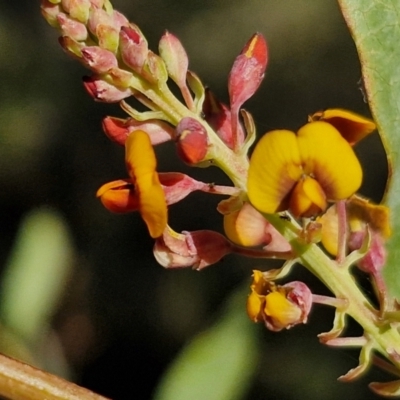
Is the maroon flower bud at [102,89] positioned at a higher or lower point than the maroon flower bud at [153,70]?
lower

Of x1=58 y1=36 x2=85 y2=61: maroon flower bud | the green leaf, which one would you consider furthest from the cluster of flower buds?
the green leaf

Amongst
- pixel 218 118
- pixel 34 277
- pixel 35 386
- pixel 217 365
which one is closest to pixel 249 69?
pixel 218 118

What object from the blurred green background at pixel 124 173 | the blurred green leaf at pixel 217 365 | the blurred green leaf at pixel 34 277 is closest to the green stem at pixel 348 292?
the blurred green leaf at pixel 217 365

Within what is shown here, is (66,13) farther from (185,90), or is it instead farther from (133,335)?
(133,335)

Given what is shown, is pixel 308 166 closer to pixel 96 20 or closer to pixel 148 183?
pixel 148 183

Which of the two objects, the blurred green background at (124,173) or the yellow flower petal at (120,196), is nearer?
the yellow flower petal at (120,196)

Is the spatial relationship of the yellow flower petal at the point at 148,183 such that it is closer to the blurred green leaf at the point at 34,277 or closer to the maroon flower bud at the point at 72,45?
the maroon flower bud at the point at 72,45
